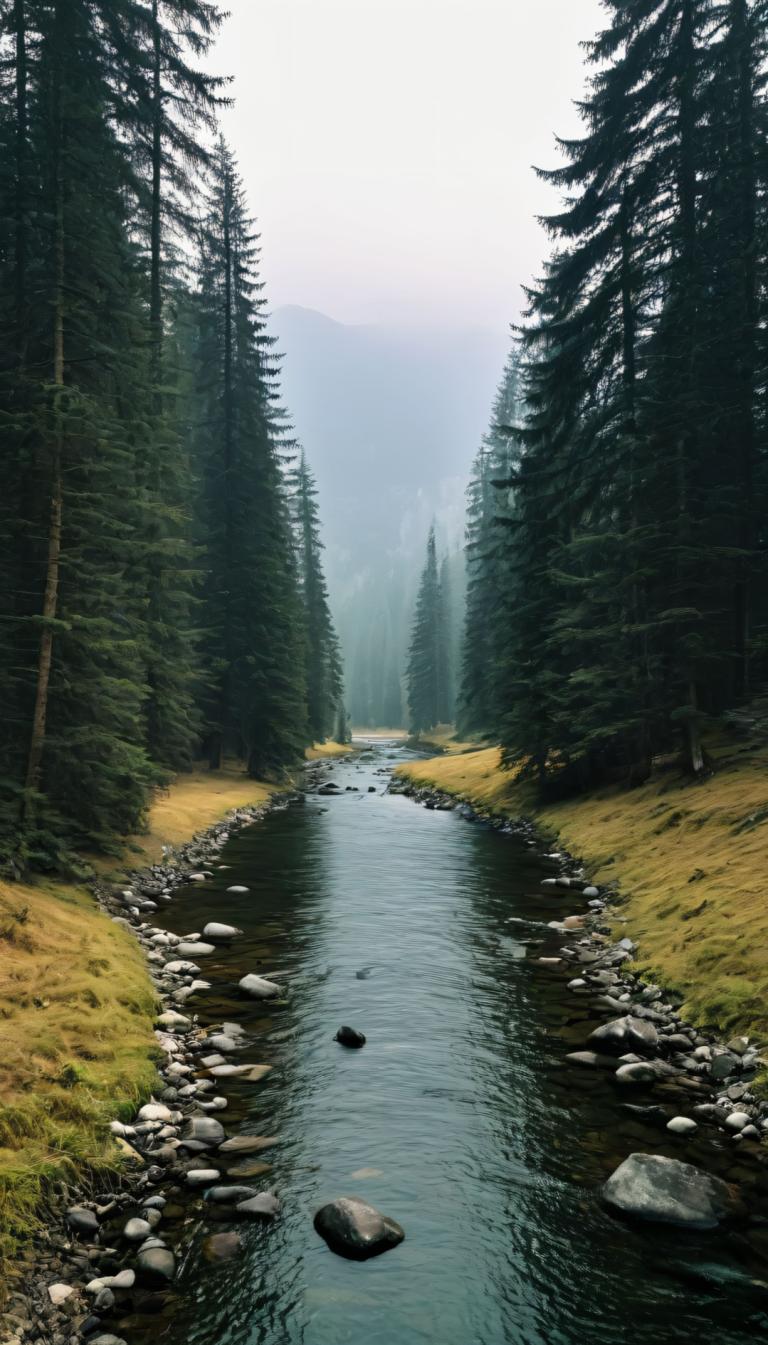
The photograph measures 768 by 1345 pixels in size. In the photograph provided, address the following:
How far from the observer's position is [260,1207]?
5902 millimetres

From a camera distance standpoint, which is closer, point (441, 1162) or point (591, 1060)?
point (441, 1162)

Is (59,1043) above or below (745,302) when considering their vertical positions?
below

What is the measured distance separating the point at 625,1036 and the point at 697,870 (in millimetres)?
4999

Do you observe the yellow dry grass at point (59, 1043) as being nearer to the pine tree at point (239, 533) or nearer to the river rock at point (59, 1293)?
the river rock at point (59, 1293)

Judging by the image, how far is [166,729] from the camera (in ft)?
77.2

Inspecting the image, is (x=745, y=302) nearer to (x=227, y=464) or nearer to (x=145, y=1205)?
(x=145, y=1205)

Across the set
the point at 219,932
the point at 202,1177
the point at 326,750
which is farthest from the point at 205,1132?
the point at 326,750

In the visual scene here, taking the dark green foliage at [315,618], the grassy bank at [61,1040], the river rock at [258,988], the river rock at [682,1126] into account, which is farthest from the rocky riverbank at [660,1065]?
the dark green foliage at [315,618]

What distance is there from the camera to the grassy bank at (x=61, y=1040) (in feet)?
19.2

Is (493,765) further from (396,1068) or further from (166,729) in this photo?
(396,1068)

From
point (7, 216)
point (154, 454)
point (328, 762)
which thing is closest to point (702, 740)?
point (154, 454)

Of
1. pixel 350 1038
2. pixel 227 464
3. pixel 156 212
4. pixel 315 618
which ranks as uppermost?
pixel 156 212

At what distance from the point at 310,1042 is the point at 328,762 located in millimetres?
48166

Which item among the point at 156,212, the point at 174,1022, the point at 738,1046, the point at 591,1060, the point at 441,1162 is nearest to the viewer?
the point at 441,1162
